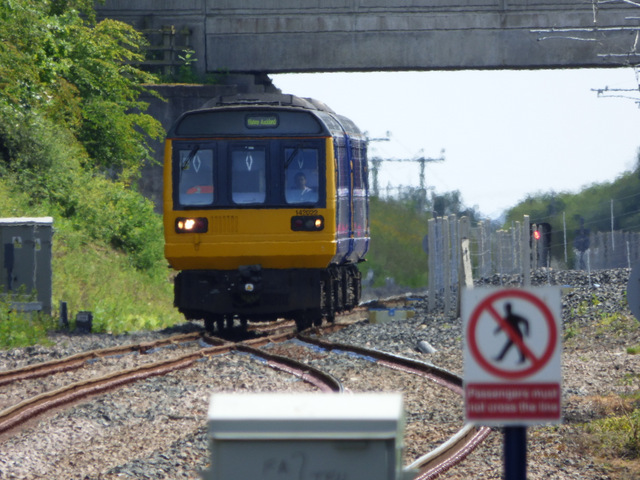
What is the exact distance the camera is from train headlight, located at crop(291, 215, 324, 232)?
15.7 m

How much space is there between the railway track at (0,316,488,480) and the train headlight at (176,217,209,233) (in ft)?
4.86

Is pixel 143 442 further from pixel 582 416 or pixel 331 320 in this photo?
pixel 331 320

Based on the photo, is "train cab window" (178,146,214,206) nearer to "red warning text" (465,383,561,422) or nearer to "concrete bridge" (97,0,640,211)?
"red warning text" (465,383,561,422)

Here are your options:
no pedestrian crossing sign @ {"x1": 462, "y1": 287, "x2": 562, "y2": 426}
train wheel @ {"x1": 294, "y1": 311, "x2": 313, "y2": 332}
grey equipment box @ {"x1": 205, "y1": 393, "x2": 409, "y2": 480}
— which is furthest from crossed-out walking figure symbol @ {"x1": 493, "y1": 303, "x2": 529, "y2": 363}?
train wheel @ {"x1": 294, "y1": 311, "x2": 313, "y2": 332}

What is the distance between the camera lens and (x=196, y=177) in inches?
627

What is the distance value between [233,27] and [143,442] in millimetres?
23885

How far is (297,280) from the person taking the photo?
16156 millimetres

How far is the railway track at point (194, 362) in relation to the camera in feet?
24.6

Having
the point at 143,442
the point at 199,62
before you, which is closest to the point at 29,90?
the point at 199,62

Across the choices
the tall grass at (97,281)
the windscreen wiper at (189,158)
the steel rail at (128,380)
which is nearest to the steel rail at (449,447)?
the steel rail at (128,380)

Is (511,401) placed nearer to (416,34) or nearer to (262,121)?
(262,121)

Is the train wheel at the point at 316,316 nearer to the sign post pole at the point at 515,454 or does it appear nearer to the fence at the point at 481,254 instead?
the fence at the point at 481,254

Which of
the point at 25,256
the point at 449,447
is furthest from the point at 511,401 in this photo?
the point at 25,256

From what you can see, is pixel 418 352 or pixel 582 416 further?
pixel 418 352
